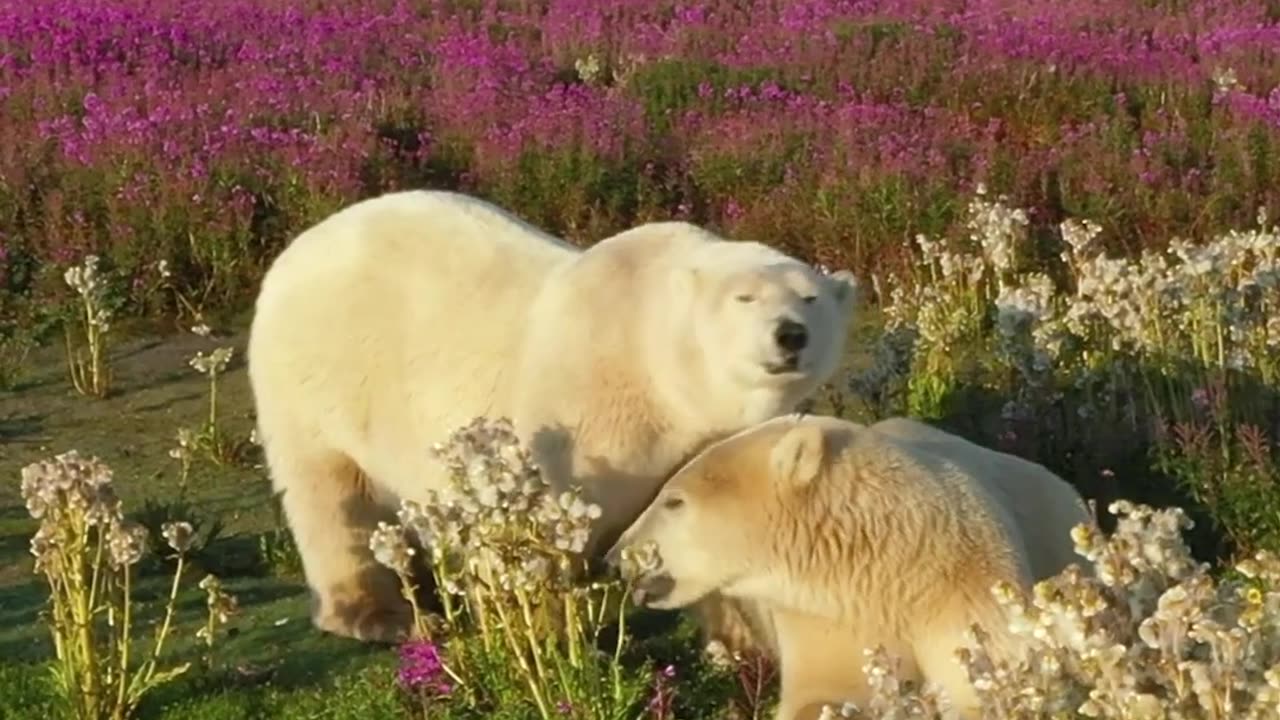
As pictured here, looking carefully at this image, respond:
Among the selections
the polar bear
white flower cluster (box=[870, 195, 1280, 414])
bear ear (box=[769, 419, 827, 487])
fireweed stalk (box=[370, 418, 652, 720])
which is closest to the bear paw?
fireweed stalk (box=[370, 418, 652, 720])

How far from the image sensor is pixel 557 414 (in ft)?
17.5

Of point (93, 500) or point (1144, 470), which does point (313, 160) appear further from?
point (93, 500)

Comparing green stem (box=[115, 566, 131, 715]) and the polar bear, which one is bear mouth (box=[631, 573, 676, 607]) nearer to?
the polar bear

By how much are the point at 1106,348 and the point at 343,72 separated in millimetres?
8662

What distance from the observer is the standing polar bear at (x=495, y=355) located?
5.12 m

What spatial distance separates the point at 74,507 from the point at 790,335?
5.72ft

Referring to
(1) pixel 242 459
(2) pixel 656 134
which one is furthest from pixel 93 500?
(2) pixel 656 134

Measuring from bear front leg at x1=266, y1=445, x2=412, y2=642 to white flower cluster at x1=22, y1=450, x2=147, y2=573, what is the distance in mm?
1385

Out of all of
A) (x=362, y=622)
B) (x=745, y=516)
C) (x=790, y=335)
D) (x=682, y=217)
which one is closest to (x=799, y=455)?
(x=745, y=516)

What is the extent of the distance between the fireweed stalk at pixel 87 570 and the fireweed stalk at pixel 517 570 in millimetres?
629

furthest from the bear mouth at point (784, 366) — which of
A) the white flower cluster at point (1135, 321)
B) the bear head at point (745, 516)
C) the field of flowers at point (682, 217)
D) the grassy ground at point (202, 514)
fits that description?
the white flower cluster at point (1135, 321)

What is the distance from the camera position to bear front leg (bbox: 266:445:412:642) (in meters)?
6.17

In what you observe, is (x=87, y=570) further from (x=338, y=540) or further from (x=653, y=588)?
(x=653, y=588)

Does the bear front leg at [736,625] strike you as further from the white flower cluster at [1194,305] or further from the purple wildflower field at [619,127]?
the purple wildflower field at [619,127]
